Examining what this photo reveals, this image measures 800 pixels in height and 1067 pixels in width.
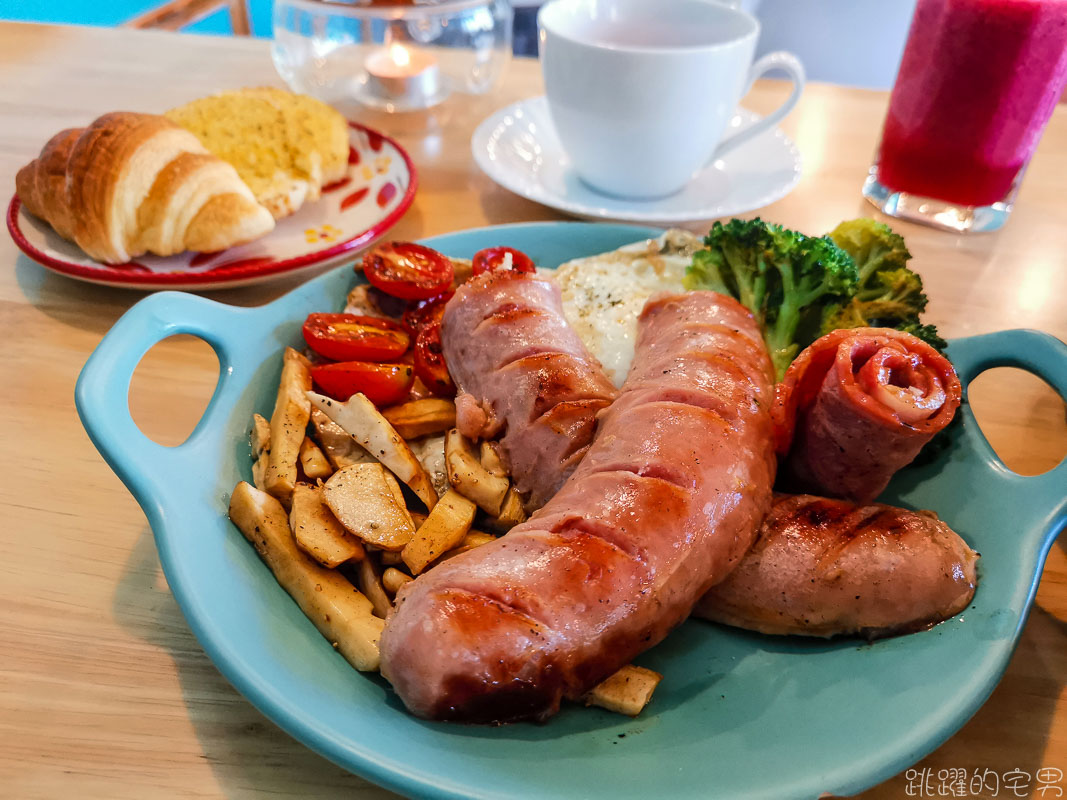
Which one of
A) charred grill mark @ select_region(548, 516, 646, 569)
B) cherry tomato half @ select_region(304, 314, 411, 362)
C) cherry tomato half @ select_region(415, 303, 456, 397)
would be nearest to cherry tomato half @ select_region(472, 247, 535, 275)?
cherry tomato half @ select_region(415, 303, 456, 397)

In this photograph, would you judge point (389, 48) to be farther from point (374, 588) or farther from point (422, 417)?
point (374, 588)

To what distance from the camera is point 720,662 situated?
131 cm

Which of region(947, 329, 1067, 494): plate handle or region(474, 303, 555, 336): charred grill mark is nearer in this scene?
region(947, 329, 1067, 494): plate handle

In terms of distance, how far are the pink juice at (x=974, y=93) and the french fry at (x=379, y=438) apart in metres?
2.03

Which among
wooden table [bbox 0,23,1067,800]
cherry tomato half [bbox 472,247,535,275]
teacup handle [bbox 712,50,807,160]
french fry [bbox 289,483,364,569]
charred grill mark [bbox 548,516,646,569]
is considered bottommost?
wooden table [bbox 0,23,1067,800]

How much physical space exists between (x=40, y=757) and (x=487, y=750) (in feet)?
2.30

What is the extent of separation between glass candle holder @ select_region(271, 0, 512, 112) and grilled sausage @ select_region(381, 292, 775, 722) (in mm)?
2603

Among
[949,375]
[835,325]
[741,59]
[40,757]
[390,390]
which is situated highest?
[741,59]

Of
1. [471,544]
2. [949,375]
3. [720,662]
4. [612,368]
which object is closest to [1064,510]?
[949,375]

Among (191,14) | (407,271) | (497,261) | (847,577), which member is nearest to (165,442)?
(407,271)

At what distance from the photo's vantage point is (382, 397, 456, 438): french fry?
5.60ft

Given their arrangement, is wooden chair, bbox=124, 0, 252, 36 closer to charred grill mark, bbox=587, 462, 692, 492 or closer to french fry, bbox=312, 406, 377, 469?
french fry, bbox=312, 406, 377, 469

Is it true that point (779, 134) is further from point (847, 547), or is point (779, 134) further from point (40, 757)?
point (40, 757)

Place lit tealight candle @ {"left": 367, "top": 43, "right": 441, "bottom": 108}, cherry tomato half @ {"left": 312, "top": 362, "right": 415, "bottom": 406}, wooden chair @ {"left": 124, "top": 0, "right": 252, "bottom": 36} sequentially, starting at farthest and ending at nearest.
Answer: wooden chair @ {"left": 124, "top": 0, "right": 252, "bottom": 36}
lit tealight candle @ {"left": 367, "top": 43, "right": 441, "bottom": 108}
cherry tomato half @ {"left": 312, "top": 362, "right": 415, "bottom": 406}
